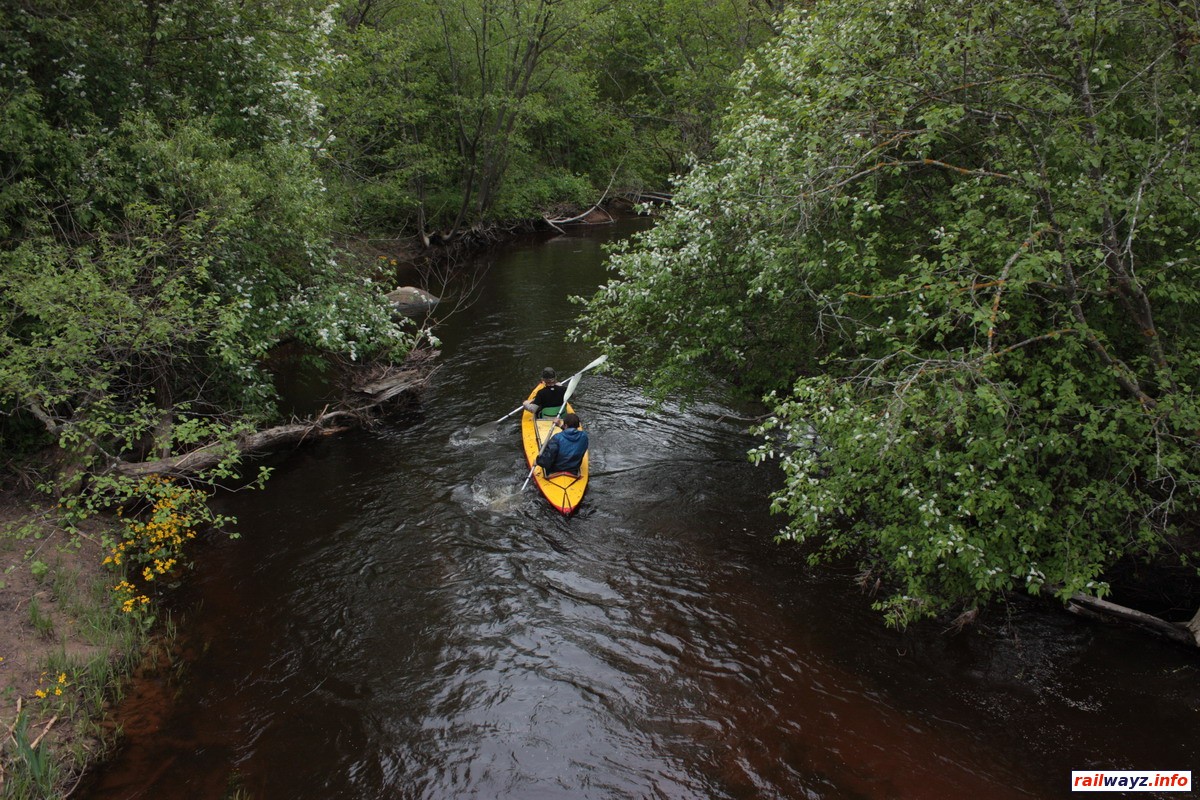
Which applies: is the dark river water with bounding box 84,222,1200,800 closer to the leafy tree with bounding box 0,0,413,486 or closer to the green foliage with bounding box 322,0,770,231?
the leafy tree with bounding box 0,0,413,486

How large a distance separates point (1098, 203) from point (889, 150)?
1918mm

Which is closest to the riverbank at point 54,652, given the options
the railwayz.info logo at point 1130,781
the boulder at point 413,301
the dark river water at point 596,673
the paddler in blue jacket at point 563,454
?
the dark river water at point 596,673

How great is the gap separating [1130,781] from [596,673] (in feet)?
13.5

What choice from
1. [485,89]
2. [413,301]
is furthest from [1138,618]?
[485,89]

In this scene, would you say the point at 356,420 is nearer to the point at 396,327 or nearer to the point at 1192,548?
the point at 396,327

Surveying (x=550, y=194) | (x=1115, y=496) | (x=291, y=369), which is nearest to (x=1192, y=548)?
(x=1115, y=496)

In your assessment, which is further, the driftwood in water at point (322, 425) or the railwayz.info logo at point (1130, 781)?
the driftwood in water at point (322, 425)

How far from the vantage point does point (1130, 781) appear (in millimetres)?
4945

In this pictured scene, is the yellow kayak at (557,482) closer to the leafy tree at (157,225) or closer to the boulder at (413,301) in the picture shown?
the leafy tree at (157,225)

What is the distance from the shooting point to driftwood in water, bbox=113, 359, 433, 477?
26.9 feet

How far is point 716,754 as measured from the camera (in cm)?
533

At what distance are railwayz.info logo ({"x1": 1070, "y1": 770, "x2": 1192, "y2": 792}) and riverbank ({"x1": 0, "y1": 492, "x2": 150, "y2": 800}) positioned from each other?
734 centimetres

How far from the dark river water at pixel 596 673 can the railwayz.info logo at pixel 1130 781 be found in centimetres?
8

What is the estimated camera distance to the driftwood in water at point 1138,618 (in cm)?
584
